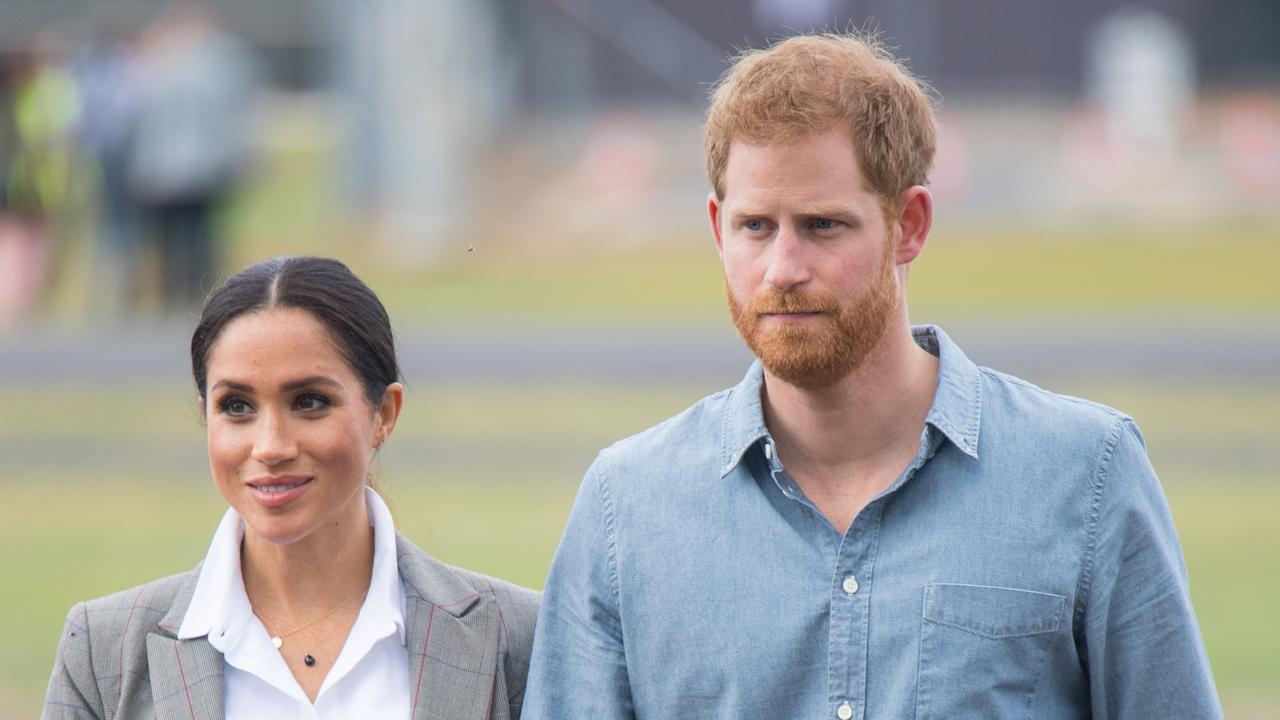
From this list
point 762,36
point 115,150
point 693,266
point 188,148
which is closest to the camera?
point 188,148

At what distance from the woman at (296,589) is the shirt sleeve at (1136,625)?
1.04 meters

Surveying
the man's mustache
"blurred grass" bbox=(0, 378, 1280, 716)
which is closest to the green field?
"blurred grass" bbox=(0, 378, 1280, 716)

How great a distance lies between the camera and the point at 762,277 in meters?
3.00

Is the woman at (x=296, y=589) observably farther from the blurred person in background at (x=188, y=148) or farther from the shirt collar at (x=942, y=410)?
the blurred person in background at (x=188, y=148)

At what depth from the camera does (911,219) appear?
311 cm

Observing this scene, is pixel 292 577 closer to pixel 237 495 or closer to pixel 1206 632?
pixel 237 495

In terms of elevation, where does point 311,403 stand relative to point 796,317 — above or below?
below

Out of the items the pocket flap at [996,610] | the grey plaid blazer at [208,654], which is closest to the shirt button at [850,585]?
the pocket flap at [996,610]

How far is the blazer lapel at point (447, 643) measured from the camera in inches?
128

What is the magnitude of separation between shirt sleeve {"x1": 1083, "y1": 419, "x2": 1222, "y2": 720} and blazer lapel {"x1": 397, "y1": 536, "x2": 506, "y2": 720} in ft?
3.47

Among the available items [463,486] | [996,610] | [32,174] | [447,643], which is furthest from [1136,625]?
[32,174]

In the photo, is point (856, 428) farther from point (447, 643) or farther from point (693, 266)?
point (693, 266)

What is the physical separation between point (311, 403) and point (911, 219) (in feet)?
3.60

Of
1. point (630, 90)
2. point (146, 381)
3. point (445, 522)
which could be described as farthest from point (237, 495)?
point (630, 90)
